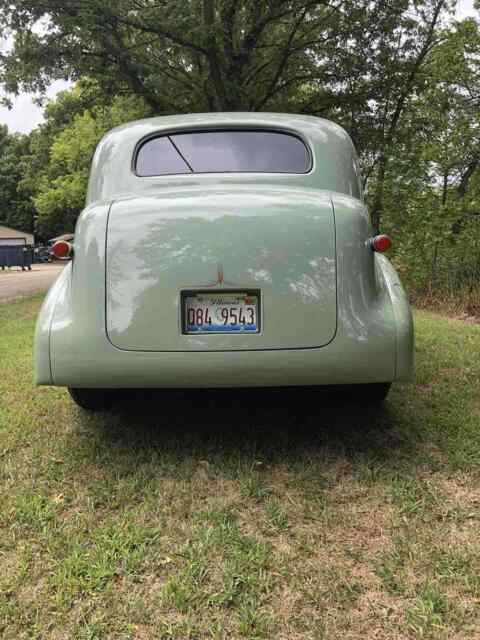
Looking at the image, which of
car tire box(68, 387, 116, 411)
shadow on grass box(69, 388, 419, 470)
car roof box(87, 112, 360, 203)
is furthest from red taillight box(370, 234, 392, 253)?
car tire box(68, 387, 116, 411)

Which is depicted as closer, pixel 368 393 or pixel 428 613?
pixel 428 613

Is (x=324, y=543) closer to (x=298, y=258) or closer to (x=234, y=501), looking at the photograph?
(x=234, y=501)

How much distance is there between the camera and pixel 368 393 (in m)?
3.13

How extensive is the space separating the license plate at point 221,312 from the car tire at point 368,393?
1.01 metres

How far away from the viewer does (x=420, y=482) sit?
2.38 metres

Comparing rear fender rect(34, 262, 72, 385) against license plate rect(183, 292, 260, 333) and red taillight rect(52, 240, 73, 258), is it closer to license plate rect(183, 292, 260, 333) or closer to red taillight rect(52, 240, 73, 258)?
red taillight rect(52, 240, 73, 258)

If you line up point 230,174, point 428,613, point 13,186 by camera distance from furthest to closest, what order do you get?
point 13,186
point 230,174
point 428,613

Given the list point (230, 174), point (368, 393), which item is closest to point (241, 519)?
point (368, 393)

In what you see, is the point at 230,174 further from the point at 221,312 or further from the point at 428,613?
the point at 428,613

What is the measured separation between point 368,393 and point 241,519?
1317mm

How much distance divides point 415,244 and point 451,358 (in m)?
5.37

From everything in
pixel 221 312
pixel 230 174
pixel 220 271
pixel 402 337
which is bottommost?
pixel 402 337

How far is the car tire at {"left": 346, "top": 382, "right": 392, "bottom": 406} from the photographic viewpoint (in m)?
3.04

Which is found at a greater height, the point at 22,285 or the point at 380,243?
the point at 380,243
